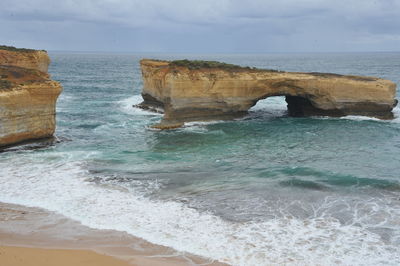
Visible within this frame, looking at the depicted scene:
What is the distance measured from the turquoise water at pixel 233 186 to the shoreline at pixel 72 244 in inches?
20.5

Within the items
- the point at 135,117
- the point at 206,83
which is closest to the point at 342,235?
the point at 206,83

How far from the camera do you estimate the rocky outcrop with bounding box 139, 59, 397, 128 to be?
107 feet

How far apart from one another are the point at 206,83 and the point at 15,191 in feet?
59.7

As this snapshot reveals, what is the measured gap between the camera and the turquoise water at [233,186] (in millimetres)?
13641

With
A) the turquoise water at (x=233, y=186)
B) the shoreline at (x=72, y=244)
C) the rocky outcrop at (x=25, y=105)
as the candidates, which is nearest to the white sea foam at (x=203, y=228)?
the turquoise water at (x=233, y=186)

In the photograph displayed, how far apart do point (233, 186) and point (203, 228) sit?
4.66 meters

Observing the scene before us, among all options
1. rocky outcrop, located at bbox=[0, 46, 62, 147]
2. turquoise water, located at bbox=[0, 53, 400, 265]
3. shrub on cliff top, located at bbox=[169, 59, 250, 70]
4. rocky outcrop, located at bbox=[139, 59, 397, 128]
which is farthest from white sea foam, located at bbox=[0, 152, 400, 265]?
shrub on cliff top, located at bbox=[169, 59, 250, 70]

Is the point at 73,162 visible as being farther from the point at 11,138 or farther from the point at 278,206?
the point at 278,206

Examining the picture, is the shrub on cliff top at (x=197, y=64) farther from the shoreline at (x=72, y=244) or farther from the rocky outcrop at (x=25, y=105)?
the shoreline at (x=72, y=244)

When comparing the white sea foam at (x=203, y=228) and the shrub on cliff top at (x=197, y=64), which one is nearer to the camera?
the white sea foam at (x=203, y=228)

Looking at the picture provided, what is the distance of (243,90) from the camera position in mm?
33844

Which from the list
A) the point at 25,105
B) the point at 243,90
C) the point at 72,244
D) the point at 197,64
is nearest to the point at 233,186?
the point at 72,244

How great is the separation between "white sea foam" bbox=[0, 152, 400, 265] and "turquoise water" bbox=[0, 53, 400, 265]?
0.04 m

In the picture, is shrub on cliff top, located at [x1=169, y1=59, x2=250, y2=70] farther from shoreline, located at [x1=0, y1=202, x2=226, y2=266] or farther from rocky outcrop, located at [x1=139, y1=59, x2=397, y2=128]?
shoreline, located at [x1=0, y1=202, x2=226, y2=266]
